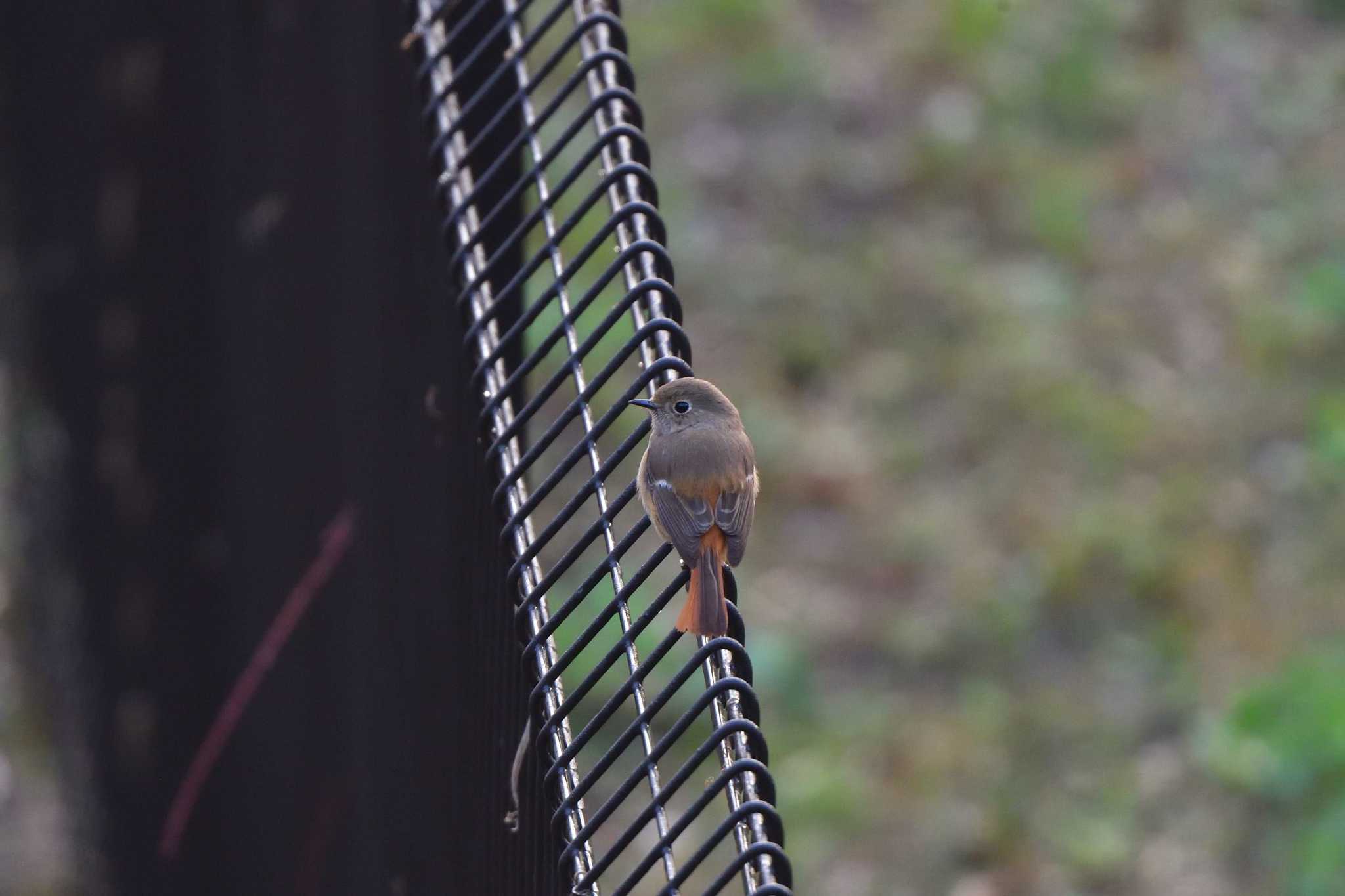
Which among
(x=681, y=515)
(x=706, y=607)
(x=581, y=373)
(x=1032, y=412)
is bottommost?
(x=706, y=607)

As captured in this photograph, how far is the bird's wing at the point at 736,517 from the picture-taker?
2930 mm

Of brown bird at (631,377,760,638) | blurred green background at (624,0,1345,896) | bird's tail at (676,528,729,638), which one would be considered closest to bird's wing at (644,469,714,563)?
brown bird at (631,377,760,638)

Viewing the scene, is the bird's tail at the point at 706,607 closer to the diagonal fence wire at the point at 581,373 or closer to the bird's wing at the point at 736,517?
the diagonal fence wire at the point at 581,373

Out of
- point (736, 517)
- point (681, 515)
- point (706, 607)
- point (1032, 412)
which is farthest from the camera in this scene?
point (1032, 412)

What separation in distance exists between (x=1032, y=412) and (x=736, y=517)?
341cm

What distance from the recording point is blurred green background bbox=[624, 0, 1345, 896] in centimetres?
502

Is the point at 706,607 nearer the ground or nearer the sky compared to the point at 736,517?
nearer the ground

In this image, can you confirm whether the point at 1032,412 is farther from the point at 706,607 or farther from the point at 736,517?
the point at 706,607

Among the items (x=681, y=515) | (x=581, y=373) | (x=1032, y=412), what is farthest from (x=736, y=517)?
(x=1032, y=412)

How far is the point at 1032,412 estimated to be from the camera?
20.3 ft

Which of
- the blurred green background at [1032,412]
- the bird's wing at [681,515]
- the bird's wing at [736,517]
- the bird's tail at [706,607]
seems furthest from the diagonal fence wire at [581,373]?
the blurred green background at [1032,412]

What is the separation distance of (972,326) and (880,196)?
0.86 m

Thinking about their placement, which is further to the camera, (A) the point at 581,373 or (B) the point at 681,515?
(B) the point at 681,515

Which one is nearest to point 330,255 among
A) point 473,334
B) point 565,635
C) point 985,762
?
point 473,334
